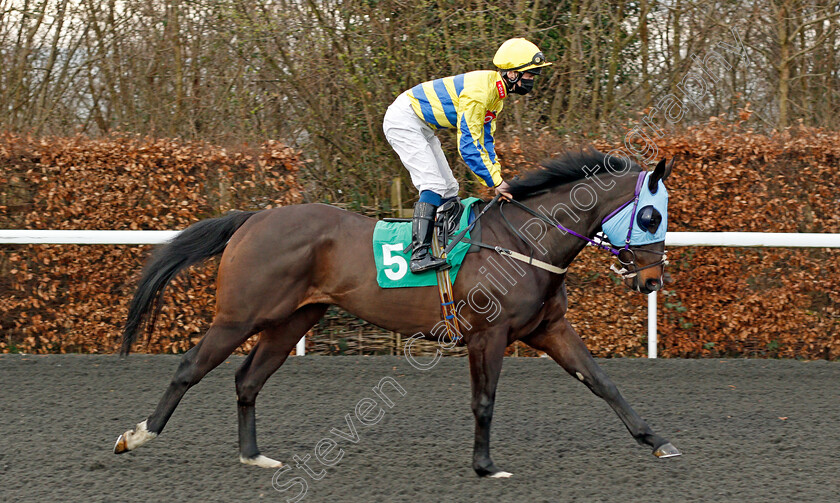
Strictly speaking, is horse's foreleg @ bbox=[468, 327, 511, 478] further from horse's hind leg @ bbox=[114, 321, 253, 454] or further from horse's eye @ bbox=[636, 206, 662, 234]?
horse's hind leg @ bbox=[114, 321, 253, 454]

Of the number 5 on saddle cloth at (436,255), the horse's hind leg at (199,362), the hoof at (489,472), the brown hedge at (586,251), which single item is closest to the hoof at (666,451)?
the hoof at (489,472)

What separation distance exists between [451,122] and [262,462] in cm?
189

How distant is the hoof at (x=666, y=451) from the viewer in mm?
3657

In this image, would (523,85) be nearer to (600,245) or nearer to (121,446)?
(600,245)

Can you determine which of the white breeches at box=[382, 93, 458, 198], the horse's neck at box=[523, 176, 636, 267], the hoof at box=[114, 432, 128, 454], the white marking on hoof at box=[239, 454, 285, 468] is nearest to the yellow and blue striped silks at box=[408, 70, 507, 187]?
the white breeches at box=[382, 93, 458, 198]

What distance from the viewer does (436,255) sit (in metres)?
3.72

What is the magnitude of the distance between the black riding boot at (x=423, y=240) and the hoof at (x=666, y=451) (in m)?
1.37

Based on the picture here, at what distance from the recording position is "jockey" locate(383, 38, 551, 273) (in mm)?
3604

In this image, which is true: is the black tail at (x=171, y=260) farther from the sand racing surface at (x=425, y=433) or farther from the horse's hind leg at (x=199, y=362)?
the sand racing surface at (x=425, y=433)

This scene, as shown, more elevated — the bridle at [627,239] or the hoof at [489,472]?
the bridle at [627,239]

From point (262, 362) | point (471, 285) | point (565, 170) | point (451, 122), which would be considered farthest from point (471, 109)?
point (262, 362)

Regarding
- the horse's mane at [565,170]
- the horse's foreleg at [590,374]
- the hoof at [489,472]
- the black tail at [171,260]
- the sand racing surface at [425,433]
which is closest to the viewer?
the sand racing surface at [425,433]

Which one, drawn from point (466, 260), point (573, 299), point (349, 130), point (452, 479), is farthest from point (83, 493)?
point (349, 130)

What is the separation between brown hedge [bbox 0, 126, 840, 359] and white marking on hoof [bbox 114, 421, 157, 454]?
2.58m
